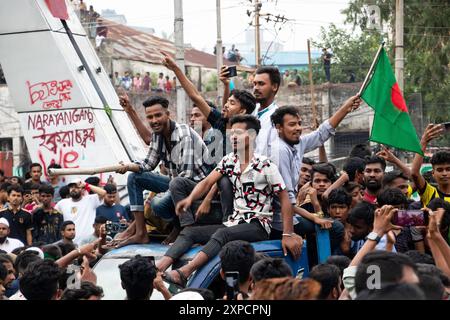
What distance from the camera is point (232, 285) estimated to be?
514 centimetres

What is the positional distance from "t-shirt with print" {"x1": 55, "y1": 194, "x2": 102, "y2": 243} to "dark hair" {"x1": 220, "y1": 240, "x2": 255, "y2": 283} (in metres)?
6.32

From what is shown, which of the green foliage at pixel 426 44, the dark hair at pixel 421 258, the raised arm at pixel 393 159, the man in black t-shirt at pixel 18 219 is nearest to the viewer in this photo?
the dark hair at pixel 421 258

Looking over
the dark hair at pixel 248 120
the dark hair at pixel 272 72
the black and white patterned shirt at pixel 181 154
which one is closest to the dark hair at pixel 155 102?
the black and white patterned shirt at pixel 181 154

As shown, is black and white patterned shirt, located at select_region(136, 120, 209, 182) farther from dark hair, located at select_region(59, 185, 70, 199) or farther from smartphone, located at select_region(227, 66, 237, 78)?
dark hair, located at select_region(59, 185, 70, 199)

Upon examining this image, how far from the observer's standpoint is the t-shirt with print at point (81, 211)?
1215 cm

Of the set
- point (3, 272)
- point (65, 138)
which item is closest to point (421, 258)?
point (3, 272)

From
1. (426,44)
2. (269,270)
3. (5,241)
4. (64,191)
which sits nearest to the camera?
(269,270)

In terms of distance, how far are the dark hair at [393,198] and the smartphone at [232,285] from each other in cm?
230

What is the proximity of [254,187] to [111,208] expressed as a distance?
19.1ft

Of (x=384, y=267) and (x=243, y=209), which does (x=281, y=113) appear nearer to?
(x=243, y=209)

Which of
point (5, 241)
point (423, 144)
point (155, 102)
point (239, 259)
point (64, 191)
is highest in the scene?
point (155, 102)

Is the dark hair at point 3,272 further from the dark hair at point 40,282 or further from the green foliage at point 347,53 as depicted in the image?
the green foliage at point 347,53

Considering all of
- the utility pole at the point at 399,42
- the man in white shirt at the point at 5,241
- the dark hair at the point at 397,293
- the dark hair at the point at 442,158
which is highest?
the utility pole at the point at 399,42
